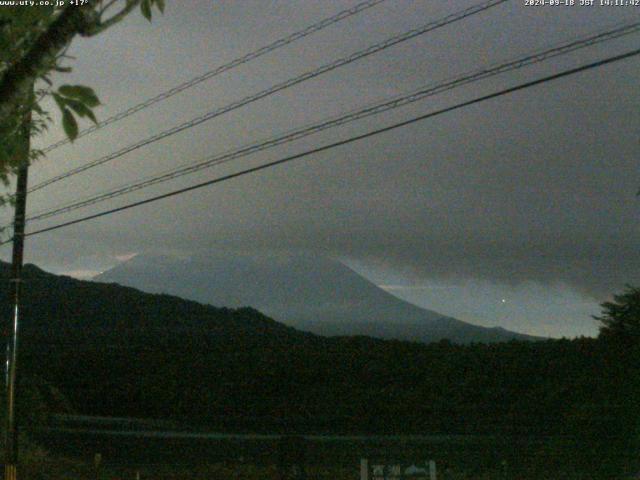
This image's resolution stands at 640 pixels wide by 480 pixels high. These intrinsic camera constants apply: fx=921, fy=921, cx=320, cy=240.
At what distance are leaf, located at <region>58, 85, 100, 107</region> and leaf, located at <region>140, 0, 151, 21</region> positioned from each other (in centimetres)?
64

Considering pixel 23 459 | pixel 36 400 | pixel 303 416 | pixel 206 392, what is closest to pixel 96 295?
pixel 206 392

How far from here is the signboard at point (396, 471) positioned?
11.6 metres

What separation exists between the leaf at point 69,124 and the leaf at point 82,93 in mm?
85

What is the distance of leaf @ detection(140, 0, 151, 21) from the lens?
196 inches

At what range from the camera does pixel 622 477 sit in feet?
45.8

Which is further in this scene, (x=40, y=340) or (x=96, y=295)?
(x=96, y=295)

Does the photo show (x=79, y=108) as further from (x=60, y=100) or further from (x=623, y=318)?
(x=623, y=318)

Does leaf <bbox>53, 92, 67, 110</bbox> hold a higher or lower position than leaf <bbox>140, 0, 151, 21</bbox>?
lower

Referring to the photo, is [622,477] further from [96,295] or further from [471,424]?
[96,295]

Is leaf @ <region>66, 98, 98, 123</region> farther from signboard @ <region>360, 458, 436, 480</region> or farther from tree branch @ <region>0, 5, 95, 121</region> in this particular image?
signboard @ <region>360, 458, 436, 480</region>

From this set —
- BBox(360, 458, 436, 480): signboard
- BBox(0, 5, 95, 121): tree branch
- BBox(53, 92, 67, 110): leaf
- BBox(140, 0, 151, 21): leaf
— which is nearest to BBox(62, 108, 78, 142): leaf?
BBox(53, 92, 67, 110): leaf

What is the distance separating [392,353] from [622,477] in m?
22.1

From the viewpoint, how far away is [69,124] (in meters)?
4.59

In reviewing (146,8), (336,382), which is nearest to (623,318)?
(146,8)
